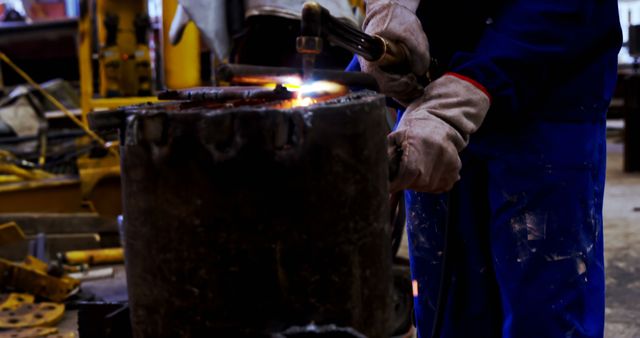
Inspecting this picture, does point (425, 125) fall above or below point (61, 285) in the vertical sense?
above

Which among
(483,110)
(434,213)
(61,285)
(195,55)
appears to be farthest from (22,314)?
(483,110)

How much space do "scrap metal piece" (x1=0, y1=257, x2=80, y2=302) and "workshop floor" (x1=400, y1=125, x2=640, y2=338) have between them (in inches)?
74.9

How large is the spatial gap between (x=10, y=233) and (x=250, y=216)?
3.72 meters

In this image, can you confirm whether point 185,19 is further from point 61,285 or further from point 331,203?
point 331,203

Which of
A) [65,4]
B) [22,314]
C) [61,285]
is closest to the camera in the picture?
[22,314]

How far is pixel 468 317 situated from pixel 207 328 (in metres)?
0.94

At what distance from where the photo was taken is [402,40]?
155 centimetres

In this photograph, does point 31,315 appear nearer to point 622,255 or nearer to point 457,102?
point 457,102

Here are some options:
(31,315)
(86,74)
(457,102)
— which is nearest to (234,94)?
(457,102)

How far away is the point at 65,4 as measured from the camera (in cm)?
1292

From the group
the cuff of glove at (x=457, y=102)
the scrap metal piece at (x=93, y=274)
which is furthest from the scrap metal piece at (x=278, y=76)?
the scrap metal piece at (x=93, y=274)

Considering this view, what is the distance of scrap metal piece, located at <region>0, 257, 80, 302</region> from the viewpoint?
396 centimetres

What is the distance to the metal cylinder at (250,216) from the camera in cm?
108

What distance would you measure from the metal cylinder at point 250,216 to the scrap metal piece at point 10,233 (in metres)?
3.53
